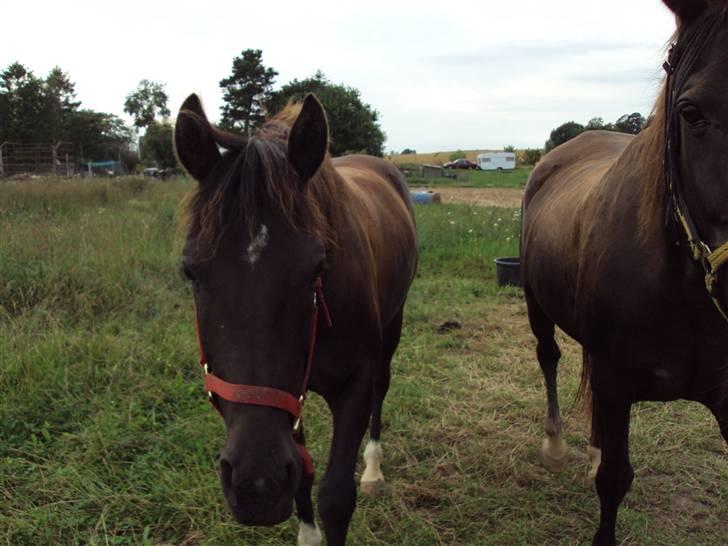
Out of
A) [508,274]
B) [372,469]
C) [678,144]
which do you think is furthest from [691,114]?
[508,274]

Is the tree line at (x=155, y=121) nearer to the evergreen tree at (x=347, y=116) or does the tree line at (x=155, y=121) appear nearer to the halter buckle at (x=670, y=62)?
the evergreen tree at (x=347, y=116)

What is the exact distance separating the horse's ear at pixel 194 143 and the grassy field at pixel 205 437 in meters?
1.60

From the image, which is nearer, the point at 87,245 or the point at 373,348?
the point at 373,348

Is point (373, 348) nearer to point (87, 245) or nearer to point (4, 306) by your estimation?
point (4, 306)

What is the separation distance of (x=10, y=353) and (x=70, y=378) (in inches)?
18.7

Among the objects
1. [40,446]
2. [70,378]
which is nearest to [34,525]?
[40,446]

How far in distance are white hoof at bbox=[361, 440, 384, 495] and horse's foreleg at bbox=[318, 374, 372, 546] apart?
84 centimetres

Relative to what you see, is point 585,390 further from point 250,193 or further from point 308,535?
point 250,193

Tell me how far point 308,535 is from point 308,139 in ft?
5.80

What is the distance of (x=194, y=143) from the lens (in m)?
1.57

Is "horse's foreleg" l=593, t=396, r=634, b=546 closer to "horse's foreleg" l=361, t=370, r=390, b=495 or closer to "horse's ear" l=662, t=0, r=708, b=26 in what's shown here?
"horse's foreleg" l=361, t=370, r=390, b=495

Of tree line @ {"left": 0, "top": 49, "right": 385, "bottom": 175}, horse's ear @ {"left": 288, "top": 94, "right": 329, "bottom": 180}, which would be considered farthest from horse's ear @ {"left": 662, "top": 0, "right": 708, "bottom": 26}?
tree line @ {"left": 0, "top": 49, "right": 385, "bottom": 175}

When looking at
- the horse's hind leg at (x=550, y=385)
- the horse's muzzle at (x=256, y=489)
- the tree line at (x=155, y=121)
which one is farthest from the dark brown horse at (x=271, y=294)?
the tree line at (x=155, y=121)

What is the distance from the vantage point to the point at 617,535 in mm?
2512
